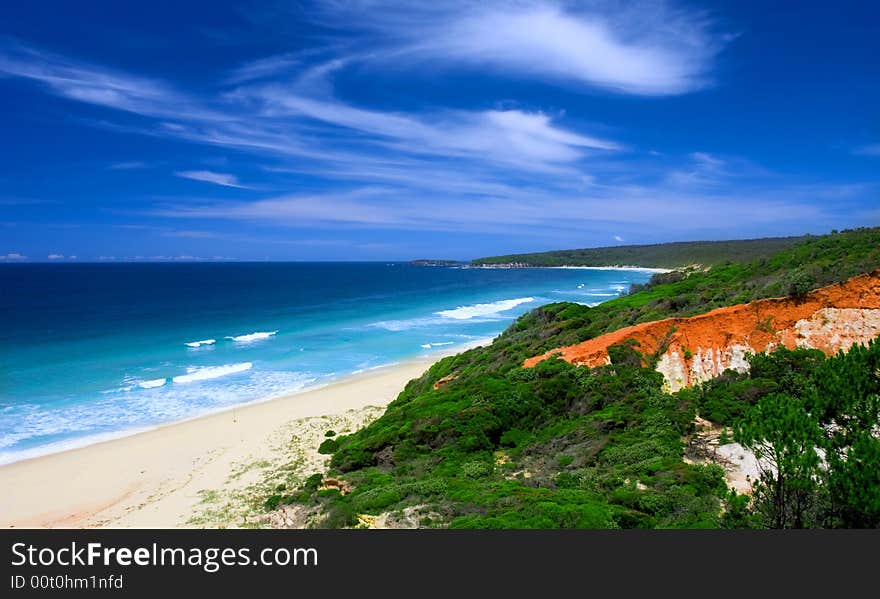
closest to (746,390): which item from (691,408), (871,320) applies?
(691,408)

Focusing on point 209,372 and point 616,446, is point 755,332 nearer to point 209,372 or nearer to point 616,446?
point 616,446

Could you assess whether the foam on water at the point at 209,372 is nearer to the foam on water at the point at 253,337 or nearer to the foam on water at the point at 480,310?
the foam on water at the point at 253,337

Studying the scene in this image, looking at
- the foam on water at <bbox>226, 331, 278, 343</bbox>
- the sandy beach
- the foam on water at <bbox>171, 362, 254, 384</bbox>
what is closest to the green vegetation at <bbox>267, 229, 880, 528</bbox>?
the sandy beach

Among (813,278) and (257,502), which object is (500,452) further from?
(813,278)

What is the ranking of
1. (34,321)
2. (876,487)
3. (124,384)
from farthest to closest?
(34,321) → (124,384) → (876,487)

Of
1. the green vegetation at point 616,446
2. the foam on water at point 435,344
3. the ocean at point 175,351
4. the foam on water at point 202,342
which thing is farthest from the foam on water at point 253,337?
the green vegetation at point 616,446
